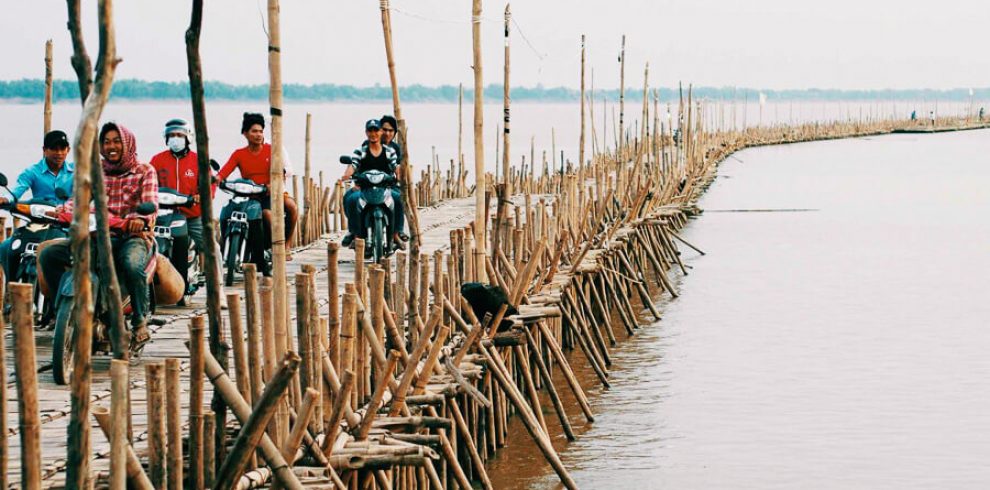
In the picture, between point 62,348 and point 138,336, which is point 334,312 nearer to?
point 62,348

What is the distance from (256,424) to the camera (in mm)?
4406

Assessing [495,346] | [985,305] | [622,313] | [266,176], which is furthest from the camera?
[985,305]

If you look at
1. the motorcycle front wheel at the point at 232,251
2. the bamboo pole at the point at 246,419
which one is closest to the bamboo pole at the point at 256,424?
the bamboo pole at the point at 246,419

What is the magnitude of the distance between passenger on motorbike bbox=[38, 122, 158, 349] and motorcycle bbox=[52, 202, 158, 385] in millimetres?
51

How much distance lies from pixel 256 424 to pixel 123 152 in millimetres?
3523

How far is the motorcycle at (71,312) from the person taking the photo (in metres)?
6.82

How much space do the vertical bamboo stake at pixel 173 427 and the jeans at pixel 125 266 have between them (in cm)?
287

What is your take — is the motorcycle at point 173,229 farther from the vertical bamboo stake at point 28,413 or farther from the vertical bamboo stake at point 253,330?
the vertical bamboo stake at point 28,413

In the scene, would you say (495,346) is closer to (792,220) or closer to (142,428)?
(142,428)

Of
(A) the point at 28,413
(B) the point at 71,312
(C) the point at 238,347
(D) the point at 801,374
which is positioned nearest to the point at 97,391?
(B) the point at 71,312

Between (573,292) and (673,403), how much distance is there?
111 cm

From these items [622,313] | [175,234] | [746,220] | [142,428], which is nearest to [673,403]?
[622,313]

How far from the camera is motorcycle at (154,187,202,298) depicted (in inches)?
352

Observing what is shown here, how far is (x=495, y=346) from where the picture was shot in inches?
343
